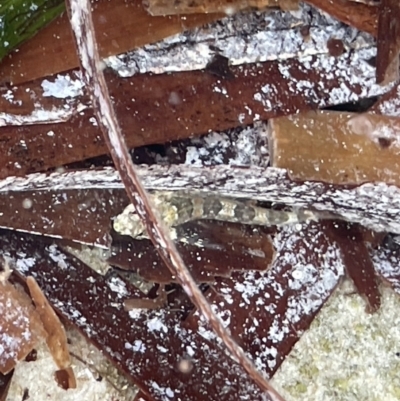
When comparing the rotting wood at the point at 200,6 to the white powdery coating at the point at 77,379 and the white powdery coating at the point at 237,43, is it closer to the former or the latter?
the white powdery coating at the point at 237,43

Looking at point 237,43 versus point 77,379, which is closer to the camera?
point 237,43

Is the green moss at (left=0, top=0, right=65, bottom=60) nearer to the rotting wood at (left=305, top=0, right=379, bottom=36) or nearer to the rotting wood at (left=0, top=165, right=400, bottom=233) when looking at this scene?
the rotting wood at (left=0, top=165, right=400, bottom=233)

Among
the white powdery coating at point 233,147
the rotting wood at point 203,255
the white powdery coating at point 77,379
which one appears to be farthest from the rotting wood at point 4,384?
the white powdery coating at point 233,147

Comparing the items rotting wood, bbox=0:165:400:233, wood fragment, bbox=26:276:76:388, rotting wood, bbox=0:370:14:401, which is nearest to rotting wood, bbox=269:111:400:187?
rotting wood, bbox=0:165:400:233

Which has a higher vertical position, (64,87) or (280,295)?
(64,87)

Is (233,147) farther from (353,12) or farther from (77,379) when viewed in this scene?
(77,379)

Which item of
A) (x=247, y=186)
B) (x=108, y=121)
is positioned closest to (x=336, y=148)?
(x=247, y=186)
